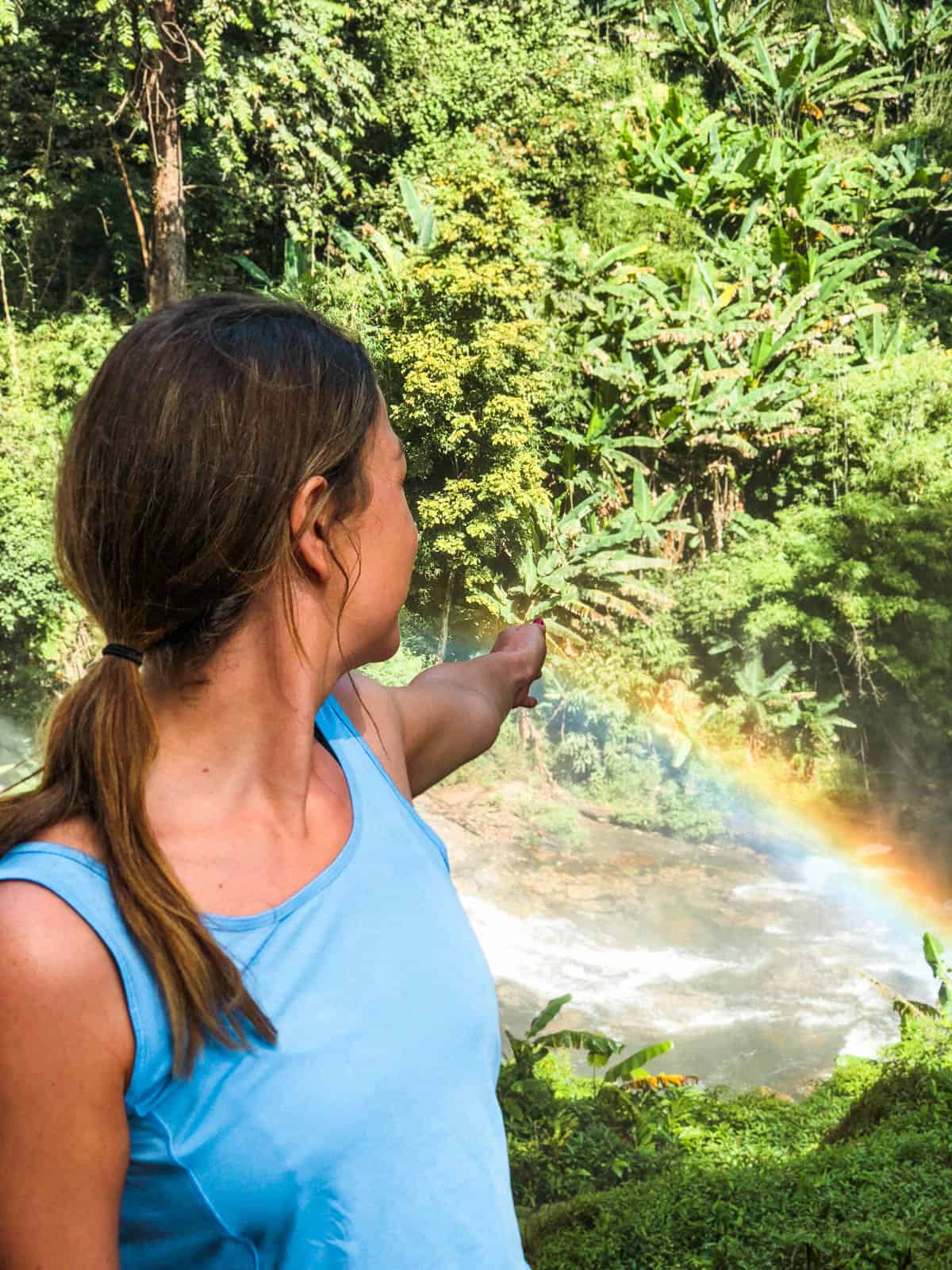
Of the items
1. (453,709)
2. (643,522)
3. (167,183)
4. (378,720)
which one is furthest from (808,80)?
(378,720)

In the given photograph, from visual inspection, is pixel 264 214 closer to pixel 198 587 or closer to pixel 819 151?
pixel 819 151

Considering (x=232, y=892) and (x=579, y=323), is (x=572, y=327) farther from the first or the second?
(x=232, y=892)

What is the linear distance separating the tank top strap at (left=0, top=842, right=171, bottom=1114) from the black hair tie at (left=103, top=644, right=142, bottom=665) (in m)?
0.13

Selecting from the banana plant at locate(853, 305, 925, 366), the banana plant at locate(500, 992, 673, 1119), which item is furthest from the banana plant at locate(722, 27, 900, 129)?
the banana plant at locate(500, 992, 673, 1119)

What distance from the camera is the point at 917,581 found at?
8.52m

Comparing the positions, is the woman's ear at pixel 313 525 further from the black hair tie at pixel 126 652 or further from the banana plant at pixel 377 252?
the banana plant at pixel 377 252

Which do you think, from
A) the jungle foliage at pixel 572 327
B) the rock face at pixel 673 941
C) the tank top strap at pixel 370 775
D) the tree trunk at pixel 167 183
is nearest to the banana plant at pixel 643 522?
the jungle foliage at pixel 572 327

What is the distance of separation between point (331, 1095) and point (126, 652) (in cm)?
25

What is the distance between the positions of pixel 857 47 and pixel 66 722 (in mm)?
12297

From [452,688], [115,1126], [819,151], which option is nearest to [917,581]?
[819,151]

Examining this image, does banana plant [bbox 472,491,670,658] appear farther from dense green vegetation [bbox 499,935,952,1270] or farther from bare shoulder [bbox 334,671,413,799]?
bare shoulder [bbox 334,671,413,799]

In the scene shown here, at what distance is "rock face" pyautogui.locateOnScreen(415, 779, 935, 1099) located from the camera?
6492 mm

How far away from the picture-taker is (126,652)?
24.6 inches

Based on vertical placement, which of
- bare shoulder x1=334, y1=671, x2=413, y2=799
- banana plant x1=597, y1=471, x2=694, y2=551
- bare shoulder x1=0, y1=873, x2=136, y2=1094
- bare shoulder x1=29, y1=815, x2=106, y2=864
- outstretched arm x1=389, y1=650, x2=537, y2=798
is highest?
bare shoulder x1=29, y1=815, x2=106, y2=864
